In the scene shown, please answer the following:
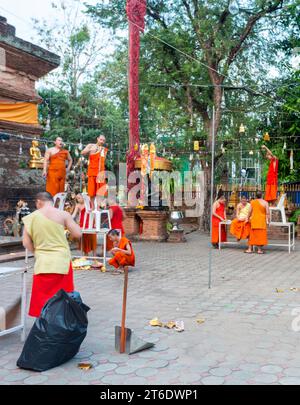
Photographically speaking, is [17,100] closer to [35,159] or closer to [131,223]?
[35,159]

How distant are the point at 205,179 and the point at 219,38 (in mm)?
5386

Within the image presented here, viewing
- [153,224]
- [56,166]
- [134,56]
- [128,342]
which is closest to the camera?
[128,342]

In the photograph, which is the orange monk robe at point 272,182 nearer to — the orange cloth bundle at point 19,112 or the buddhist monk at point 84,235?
the buddhist monk at point 84,235

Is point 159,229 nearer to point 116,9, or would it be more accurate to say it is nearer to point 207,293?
point 207,293

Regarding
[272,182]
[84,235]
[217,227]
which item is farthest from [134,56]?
[84,235]

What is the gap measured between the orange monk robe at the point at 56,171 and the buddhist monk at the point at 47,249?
5866 millimetres

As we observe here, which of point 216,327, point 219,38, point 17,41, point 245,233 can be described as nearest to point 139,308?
point 216,327

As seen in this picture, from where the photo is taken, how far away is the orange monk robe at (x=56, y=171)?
10250 millimetres

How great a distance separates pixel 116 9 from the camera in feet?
59.5

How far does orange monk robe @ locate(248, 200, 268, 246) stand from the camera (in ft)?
39.3

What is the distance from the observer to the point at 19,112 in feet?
39.4

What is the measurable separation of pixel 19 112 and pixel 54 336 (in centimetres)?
926

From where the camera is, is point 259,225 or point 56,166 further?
point 259,225
